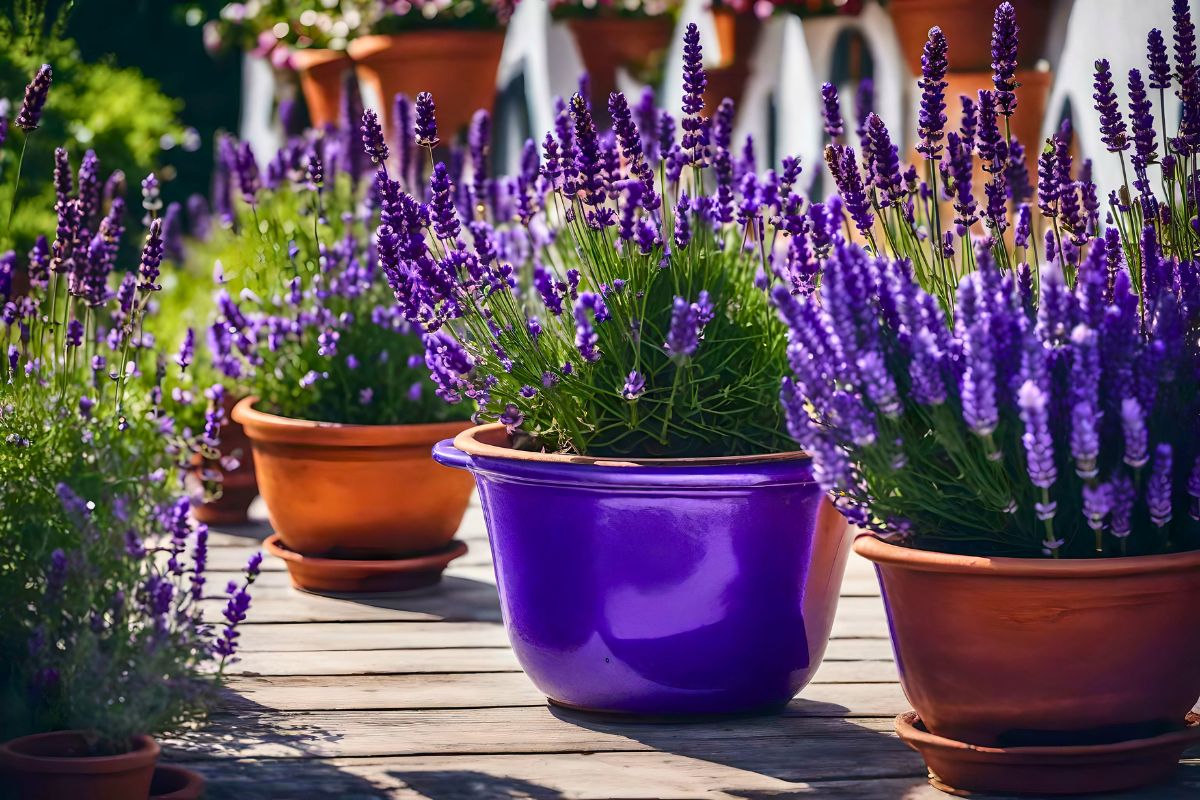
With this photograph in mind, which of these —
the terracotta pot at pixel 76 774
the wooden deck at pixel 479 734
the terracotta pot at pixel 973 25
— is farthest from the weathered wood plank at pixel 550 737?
the terracotta pot at pixel 973 25

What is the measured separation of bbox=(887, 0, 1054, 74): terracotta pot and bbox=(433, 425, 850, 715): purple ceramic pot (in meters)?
1.53

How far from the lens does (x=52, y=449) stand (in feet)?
7.38

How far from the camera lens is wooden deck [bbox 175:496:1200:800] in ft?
6.86

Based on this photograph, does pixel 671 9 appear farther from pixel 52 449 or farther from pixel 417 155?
pixel 52 449

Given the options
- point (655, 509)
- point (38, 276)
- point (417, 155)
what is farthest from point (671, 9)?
point (655, 509)

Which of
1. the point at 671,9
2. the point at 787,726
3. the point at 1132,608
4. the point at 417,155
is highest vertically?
the point at 671,9

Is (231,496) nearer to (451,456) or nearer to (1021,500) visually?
(451,456)

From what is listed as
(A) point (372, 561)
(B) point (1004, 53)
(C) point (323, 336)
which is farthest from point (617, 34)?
(B) point (1004, 53)

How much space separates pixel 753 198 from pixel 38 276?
125 cm

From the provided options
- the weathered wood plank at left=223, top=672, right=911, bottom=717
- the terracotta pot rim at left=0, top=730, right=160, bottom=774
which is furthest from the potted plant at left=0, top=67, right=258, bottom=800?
the weathered wood plank at left=223, top=672, right=911, bottom=717

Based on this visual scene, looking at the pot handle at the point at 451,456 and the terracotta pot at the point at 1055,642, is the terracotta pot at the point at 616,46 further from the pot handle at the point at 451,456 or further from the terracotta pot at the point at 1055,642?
the terracotta pot at the point at 1055,642

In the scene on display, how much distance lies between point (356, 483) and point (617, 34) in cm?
212

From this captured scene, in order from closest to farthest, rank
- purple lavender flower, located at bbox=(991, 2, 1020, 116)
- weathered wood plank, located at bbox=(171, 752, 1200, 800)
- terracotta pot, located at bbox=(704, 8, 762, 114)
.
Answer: weathered wood plank, located at bbox=(171, 752, 1200, 800), purple lavender flower, located at bbox=(991, 2, 1020, 116), terracotta pot, located at bbox=(704, 8, 762, 114)

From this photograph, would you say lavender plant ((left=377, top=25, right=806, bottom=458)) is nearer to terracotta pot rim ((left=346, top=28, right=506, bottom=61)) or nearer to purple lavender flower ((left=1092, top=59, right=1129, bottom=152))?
purple lavender flower ((left=1092, top=59, right=1129, bottom=152))
